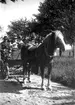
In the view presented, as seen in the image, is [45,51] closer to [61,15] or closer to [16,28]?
[61,15]

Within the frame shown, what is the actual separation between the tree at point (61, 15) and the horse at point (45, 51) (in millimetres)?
12704

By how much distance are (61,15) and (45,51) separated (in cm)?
1604

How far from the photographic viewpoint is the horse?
7555mm

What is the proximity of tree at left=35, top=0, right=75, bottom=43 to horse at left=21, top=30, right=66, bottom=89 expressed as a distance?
41.7 ft

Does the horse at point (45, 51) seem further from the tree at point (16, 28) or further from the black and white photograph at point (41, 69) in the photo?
the tree at point (16, 28)

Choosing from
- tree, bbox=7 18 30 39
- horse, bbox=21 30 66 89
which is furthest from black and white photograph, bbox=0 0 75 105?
tree, bbox=7 18 30 39

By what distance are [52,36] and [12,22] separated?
38.2 meters

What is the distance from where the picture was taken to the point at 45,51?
8062mm

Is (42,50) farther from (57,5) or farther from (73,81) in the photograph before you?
(57,5)

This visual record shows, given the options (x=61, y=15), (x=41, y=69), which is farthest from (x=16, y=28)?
(x=41, y=69)

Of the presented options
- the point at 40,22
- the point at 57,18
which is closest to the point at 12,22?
the point at 40,22

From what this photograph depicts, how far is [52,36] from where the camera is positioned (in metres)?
7.66

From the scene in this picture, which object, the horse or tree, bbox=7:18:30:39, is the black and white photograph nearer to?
the horse

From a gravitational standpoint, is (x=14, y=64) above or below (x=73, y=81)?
above
